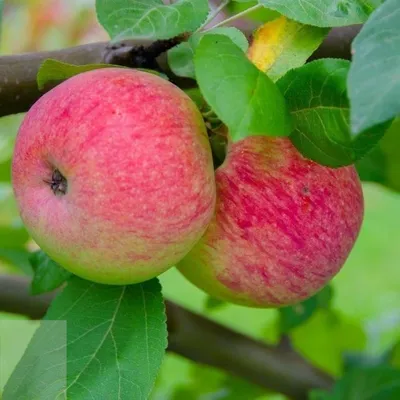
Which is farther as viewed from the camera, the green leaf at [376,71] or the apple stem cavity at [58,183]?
the apple stem cavity at [58,183]

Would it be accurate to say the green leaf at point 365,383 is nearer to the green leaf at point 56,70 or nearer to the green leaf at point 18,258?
the green leaf at point 18,258

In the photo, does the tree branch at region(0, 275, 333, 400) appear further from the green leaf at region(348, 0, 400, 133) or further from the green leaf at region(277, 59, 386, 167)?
the green leaf at region(348, 0, 400, 133)

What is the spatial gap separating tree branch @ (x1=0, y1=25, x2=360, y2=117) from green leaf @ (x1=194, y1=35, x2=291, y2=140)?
0.77 ft

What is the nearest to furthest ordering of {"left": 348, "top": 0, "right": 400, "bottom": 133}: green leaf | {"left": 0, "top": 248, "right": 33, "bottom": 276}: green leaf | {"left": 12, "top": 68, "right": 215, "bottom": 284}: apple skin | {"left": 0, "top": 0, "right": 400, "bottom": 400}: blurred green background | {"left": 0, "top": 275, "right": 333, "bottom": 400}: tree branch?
{"left": 348, "top": 0, "right": 400, "bottom": 133}: green leaf
{"left": 12, "top": 68, "right": 215, "bottom": 284}: apple skin
{"left": 0, "top": 275, "right": 333, "bottom": 400}: tree branch
{"left": 0, "top": 248, "right": 33, "bottom": 276}: green leaf
{"left": 0, "top": 0, "right": 400, "bottom": 400}: blurred green background

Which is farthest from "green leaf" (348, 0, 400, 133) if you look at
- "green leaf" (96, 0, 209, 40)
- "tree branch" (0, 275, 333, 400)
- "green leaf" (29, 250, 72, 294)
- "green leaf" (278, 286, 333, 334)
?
"green leaf" (278, 286, 333, 334)

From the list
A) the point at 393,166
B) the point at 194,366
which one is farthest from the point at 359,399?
the point at 194,366

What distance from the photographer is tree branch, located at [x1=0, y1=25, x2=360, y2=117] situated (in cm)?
96

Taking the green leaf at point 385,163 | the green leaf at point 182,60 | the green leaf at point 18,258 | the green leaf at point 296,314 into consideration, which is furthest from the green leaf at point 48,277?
the green leaf at point 296,314

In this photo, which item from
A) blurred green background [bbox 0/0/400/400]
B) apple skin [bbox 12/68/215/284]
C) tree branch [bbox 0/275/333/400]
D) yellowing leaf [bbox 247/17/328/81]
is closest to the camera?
apple skin [bbox 12/68/215/284]

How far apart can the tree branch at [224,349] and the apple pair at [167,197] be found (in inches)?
15.9

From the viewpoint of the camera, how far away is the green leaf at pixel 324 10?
0.80m

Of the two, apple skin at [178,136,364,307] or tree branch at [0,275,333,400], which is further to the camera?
tree branch at [0,275,333,400]

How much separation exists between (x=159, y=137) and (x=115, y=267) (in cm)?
13

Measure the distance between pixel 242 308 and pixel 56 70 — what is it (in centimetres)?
230
